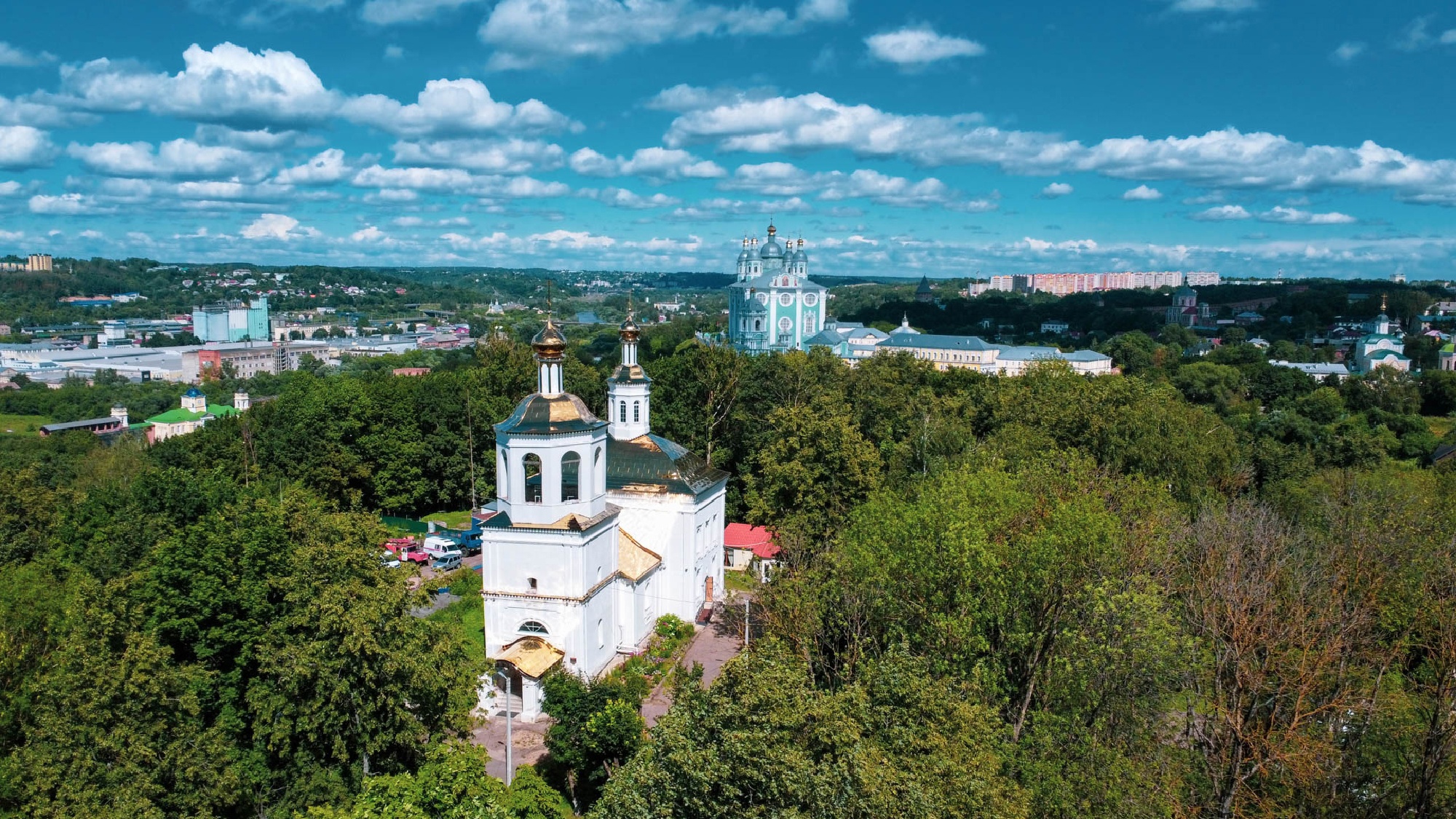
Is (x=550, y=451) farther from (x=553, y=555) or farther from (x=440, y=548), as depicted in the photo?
(x=440, y=548)

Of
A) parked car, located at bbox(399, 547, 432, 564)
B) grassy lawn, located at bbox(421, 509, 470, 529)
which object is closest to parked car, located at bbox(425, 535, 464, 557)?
parked car, located at bbox(399, 547, 432, 564)

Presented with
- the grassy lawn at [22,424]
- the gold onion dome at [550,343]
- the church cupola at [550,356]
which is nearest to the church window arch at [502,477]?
the church cupola at [550,356]

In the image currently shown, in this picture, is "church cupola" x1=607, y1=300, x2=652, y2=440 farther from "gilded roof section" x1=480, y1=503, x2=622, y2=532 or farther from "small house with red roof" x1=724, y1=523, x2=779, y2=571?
"small house with red roof" x1=724, y1=523, x2=779, y2=571

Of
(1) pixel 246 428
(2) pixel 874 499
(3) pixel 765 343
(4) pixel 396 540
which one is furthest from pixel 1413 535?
(3) pixel 765 343

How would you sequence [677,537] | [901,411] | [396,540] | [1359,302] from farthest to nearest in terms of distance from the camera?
[1359,302]
[901,411]
[396,540]
[677,537]

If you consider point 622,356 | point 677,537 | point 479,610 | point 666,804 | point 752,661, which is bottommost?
point 479,610

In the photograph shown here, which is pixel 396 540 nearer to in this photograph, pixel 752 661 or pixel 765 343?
pixel 752 661
